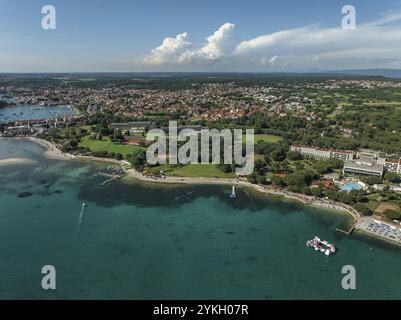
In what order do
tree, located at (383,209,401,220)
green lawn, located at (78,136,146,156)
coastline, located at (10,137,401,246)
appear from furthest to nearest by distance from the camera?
green lawn, located at (78,136,146,156), coastline, located at (10,137,401,246), tree, located at (383,209,401,220)

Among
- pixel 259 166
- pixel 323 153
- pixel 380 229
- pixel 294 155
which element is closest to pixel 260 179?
pixel 259 166

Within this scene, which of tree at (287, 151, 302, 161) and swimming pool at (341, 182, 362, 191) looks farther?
tree at (287, 151, 302, 161)

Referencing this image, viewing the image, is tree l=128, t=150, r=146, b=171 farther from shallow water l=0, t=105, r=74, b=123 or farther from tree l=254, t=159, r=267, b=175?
shallow water l=0, t=105, r=74, b=123

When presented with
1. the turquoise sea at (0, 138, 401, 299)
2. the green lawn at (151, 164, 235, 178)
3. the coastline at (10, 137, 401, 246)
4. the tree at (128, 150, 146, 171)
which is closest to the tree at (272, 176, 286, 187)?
the coastline at (10, 137, 401, 246)

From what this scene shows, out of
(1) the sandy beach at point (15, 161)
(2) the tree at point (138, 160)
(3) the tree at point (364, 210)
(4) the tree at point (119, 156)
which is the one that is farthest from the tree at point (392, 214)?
(1) the sandy beach at point (15, 161)
